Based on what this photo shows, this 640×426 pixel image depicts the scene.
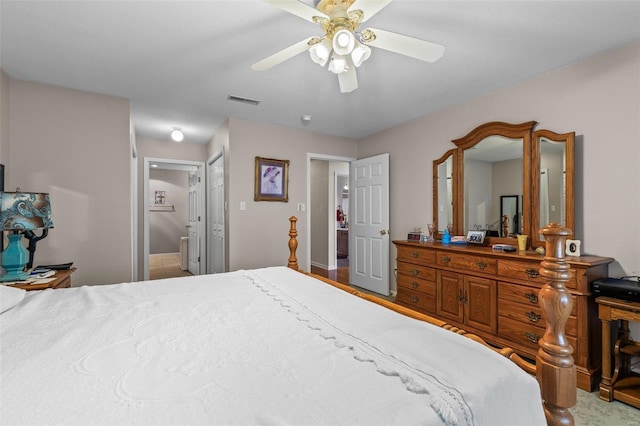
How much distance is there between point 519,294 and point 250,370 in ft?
7.90

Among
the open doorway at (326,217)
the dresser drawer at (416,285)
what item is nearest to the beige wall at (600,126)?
the dresser drawer at (416,285)

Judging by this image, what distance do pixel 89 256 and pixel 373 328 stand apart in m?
3.20

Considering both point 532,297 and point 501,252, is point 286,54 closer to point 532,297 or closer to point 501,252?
point 501,252

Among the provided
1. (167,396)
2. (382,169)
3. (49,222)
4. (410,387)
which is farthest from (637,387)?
(49,222)

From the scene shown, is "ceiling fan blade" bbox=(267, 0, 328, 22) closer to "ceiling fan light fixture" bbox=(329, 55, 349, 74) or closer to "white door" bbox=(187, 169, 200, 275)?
"ceiling fan light fixture" bbox=(329, 55, 349, 74)

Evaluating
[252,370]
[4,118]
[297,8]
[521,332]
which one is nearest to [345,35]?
[297,8]

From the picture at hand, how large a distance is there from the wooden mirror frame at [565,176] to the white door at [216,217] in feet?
11.9

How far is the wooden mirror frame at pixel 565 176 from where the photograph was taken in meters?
2.41

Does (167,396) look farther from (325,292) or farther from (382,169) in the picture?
(382,169)

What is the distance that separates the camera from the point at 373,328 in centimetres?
112

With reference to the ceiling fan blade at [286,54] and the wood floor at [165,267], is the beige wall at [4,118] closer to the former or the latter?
the ceiling fan blade at [286,54]

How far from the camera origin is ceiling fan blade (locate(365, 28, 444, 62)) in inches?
61.3

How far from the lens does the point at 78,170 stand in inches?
118

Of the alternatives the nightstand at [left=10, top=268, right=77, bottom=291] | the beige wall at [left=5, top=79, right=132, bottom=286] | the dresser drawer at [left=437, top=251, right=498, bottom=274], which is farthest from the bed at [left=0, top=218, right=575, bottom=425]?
the beige wall at [left=5, top=79, right=132, bottom=286]
